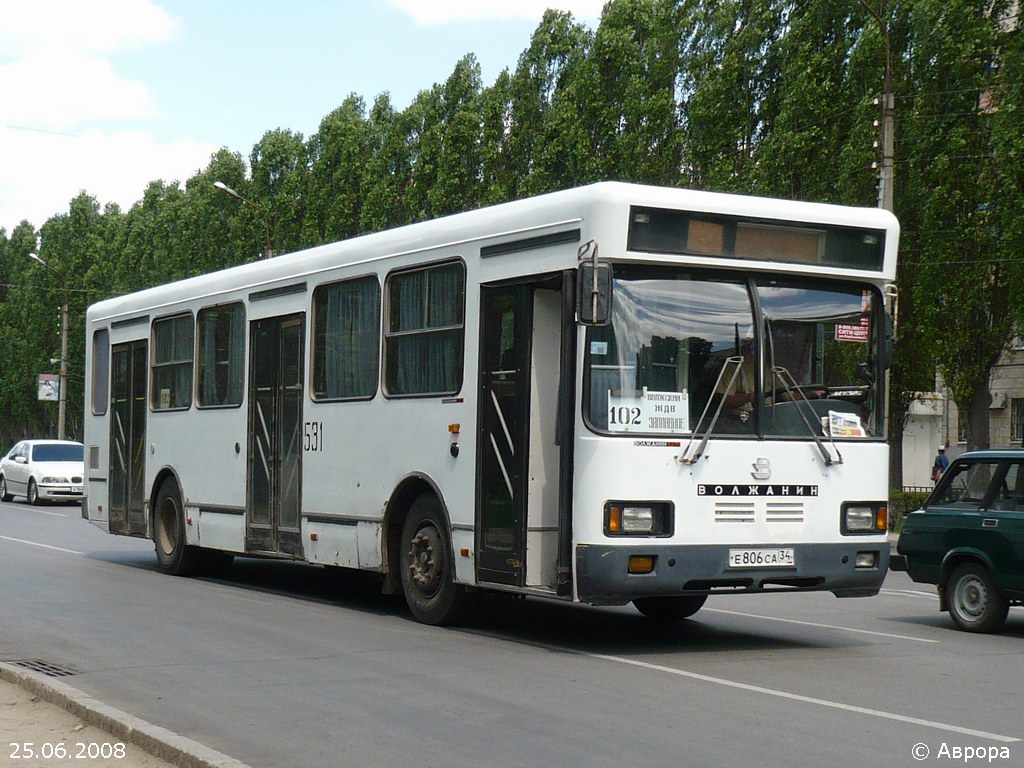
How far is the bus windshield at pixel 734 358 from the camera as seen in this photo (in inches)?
416

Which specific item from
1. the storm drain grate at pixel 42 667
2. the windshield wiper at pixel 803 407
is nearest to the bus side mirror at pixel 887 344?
the windshield wiper at pixel 803 407

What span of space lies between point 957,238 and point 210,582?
73.1 feet

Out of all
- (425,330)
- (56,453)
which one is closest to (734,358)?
(425,330)

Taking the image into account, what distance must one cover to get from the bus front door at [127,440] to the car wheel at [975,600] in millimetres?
9648

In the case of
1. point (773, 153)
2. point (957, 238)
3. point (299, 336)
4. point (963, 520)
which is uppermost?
point (773, 153)

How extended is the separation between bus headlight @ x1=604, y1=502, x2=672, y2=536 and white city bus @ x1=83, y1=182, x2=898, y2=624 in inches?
0.5

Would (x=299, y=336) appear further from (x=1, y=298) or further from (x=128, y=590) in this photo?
(x=1, y=298)

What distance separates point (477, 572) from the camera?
1152 centimetres

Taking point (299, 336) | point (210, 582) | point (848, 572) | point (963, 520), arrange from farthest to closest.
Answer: point (210, 582) < point (299, 336) < point (963, 520) < point (848, 572)

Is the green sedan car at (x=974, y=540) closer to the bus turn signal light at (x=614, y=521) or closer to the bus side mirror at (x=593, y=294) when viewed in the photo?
the bus turn signal light at (x=614, y=521)

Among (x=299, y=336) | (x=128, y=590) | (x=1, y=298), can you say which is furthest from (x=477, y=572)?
(x=1, y=298)

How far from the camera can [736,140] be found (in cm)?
3881

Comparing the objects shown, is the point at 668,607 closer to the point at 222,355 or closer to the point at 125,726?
the point at 222,355

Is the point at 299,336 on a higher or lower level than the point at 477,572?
higher
